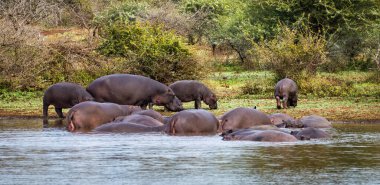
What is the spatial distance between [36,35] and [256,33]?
12.4 metres

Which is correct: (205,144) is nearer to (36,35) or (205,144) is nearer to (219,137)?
(219,137)

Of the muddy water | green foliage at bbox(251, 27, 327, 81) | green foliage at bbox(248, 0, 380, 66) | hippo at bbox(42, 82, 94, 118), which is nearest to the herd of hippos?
hippo at bbox(42, 82, 94, 118)

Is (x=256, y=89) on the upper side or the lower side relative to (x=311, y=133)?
upper

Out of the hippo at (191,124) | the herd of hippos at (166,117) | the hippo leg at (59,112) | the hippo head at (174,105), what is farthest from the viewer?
the hippo head at (174,105)

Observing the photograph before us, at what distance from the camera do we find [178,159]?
506 inches

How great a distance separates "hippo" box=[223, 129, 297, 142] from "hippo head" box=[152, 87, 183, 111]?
19.0 ft

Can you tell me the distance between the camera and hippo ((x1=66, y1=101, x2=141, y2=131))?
56.9ft

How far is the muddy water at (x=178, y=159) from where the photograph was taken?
1086cm

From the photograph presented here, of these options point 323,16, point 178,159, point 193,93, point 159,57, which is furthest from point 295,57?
point 178,159

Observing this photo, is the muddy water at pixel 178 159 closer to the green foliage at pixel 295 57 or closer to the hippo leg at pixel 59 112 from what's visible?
the hippo leg at pixel 59 112

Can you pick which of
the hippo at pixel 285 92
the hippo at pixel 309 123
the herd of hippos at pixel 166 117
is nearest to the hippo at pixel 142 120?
the herd of hippos at pixel 166 117

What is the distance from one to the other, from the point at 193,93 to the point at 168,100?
1689mm

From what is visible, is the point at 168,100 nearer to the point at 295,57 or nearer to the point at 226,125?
the point at 226,125

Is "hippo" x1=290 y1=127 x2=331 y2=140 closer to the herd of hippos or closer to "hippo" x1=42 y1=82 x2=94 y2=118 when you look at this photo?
the herd of hippos
